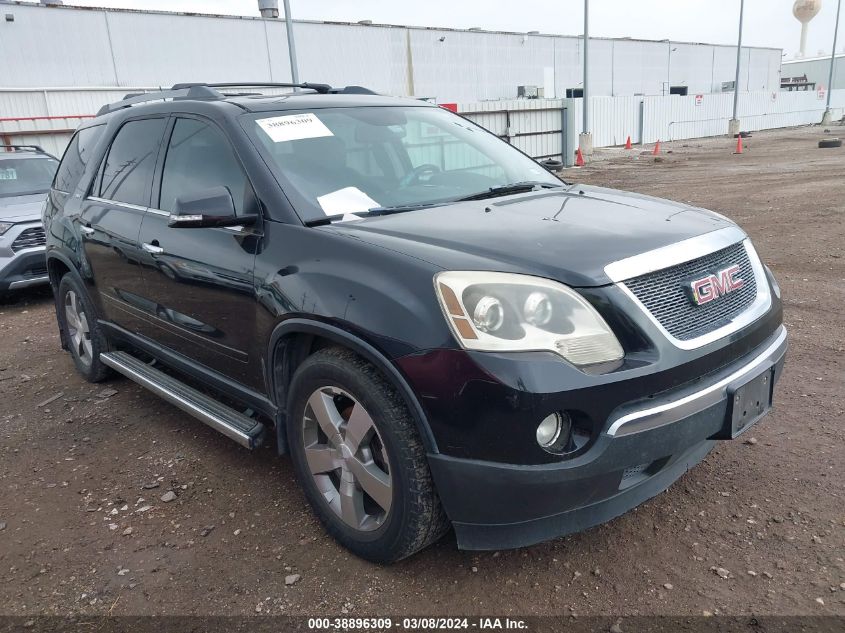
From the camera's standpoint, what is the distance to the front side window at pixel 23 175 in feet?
28.3

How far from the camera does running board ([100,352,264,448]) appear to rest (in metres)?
3.12

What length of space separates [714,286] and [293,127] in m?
2.01

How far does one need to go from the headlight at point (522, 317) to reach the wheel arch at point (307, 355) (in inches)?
11.5

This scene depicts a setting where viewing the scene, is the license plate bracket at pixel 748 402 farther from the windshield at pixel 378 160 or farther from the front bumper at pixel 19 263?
the front bumper at pixel 19 263

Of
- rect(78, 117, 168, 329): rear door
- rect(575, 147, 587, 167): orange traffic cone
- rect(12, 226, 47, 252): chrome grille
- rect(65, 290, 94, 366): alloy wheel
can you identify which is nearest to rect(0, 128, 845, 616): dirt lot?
rect(65, 290, 94, 366): alloy wheel

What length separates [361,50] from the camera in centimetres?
A: 3275

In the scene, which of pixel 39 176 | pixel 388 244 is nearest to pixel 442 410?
pixel 388 244

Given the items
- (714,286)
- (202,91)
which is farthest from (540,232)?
(202,91)

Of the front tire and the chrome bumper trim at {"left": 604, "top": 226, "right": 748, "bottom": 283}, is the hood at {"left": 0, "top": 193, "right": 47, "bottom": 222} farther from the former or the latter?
the chrome bumper trim at {"left": 604, "top": 226, "right": 748, "bottom": 283}

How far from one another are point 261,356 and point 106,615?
45.0 inches

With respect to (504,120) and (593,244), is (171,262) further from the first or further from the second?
(504,120)

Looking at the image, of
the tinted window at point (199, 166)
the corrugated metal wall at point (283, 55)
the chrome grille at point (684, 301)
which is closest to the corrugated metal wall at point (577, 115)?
the corrugated metal wall at point (283, 55)

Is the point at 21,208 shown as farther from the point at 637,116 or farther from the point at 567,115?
the point at 637,116

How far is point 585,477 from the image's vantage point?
7.11ft
